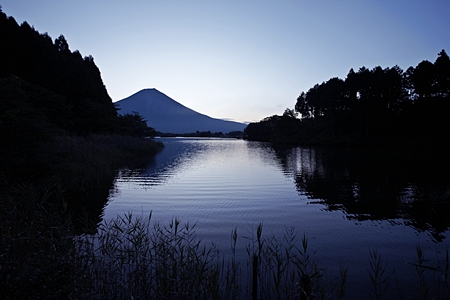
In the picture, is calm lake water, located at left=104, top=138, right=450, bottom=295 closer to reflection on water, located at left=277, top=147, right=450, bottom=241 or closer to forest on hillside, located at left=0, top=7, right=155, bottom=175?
reflection on water, located at left=277, top=147, right=450, bottom=241

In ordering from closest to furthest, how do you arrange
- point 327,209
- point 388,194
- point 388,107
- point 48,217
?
point 48,217, point 327,209, point 388,194, point 388,107

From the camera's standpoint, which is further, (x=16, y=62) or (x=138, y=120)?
(x=138, y=120)

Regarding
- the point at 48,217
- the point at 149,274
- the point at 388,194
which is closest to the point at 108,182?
the point at 48,217

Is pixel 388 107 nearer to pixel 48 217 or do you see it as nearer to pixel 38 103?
pixel 38 103

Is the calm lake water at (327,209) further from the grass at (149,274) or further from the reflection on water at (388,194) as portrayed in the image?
the grass at (149,274)

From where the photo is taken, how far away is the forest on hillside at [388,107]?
40.7 meters

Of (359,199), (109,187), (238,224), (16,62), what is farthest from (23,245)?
(16,62)

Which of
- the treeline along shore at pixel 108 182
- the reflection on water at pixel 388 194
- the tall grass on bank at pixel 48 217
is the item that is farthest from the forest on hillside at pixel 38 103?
the reflection on water at pixel 388 194

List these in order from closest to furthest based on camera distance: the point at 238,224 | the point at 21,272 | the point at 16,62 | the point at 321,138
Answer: the point at 21,272 < the point at 238,224 < the point at 16,62 < the point at 321,138

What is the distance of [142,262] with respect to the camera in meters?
4.52

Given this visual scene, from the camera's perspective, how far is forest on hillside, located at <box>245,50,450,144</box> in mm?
40672

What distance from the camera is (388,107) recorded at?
48.4 m

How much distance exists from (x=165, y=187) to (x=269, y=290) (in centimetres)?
972

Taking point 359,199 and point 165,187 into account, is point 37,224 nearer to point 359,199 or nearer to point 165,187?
point 165,187
